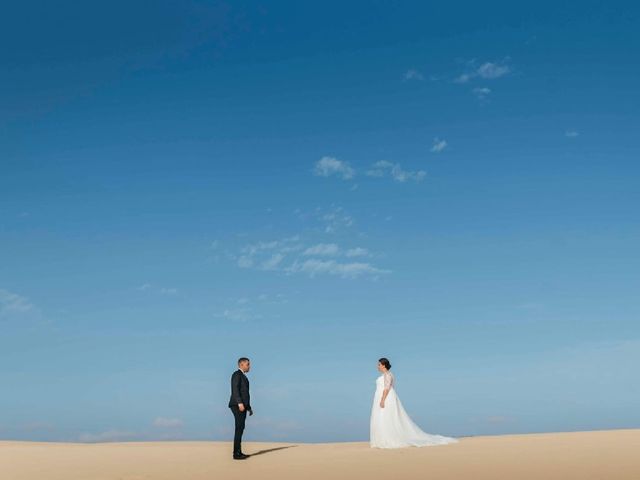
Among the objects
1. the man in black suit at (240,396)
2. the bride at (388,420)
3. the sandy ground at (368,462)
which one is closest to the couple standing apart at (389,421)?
the bride at (388,420)

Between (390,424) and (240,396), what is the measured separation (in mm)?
4881

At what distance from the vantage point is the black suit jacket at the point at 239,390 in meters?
21.8

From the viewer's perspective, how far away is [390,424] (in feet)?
77.7

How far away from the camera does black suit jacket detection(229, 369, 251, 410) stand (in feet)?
71.6

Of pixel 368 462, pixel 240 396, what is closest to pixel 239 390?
pixel 240 396

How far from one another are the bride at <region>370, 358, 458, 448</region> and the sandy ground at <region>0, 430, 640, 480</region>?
2.66ft

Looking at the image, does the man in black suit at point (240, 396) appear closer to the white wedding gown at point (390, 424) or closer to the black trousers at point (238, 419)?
the black trousers at point (238, 419)

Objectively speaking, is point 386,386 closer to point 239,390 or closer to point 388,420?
point 388,420

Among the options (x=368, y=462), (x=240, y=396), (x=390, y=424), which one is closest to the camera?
Result: (x=368, y=462)

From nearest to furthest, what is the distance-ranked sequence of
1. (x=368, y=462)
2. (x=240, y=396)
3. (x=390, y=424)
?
1. (x=368, y=462)
2. (x=240, y=396)
3. (x=390, y=424)

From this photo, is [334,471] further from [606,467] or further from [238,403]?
[606,467]

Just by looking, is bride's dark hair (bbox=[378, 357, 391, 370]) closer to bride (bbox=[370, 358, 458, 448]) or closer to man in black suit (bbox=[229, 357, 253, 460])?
bride (bbox=[370, 358, 458, 448])

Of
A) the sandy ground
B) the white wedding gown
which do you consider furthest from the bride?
the sandy ground

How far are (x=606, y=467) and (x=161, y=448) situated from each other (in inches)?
652
